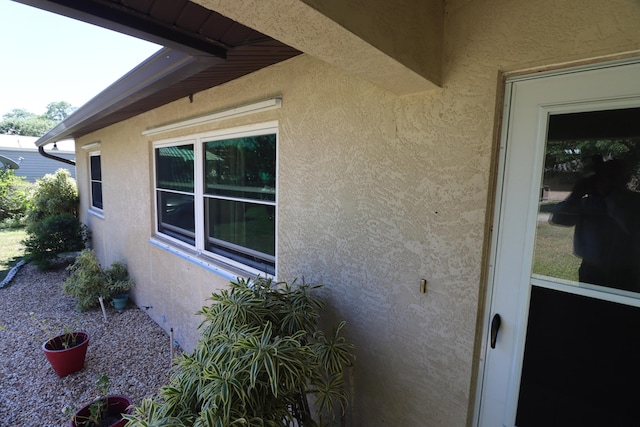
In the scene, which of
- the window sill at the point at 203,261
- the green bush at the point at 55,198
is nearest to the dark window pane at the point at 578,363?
the window sill at the point at 203,261

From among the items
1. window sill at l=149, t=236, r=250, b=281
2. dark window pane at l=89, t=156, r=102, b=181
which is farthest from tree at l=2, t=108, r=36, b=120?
window sill at l=149, t=236, r=250, b=281

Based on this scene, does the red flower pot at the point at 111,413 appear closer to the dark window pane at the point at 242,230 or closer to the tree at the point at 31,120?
the dark window pane at the point at 242,230

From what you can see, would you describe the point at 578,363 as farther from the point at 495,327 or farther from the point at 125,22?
the point at 125,22

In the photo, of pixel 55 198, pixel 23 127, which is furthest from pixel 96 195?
pixel 23 127

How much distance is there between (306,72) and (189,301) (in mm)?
3558

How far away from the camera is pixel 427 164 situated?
1.81m

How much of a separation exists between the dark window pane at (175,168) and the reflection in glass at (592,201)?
4.23 metres

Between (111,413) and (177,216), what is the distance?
9.13 feet

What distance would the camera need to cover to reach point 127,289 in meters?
6.22

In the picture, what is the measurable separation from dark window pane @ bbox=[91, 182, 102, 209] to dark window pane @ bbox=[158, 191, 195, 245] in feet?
16.3

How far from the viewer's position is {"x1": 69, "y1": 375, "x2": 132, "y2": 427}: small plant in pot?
2.81m

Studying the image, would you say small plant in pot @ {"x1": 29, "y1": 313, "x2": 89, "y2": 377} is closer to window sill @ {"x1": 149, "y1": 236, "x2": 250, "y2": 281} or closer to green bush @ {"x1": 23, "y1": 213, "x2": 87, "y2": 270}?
window sill @ {"x1": 149, "y1": 236, "x2": 250, "y2": 281}

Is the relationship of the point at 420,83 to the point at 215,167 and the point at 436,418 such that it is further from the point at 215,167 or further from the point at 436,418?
the point at 215,167

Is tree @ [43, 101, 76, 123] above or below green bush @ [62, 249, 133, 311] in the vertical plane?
above
